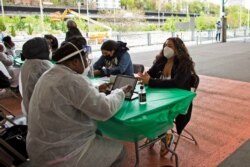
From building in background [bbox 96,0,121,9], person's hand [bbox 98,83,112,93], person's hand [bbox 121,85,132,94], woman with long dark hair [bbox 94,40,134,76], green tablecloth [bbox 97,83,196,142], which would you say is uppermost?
building in background [bbox 96,0,121,9]

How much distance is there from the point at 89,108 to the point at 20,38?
8.98 meters

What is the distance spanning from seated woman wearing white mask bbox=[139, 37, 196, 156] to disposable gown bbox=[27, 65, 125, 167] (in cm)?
79

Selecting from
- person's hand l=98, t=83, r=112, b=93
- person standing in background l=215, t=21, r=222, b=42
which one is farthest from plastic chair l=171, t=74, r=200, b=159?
person standing in background l=215, t=21, r=222, b=42

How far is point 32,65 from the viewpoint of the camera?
2369mm

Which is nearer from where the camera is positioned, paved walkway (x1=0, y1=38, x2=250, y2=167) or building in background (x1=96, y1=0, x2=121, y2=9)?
paved walkway (x1=0, y1=38, x2=250, y2=167)

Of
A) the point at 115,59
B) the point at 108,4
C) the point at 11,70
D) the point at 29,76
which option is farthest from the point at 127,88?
the point at 108,4

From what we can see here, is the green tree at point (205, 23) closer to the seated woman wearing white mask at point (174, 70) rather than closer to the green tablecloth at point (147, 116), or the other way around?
the seated woman wearing white mask at point (174, 70)

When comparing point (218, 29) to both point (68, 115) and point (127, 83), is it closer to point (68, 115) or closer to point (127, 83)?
point (127, 83)

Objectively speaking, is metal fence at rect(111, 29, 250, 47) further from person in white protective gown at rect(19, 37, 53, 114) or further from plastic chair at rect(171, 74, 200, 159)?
person in white protective gown at rect(19, 37, 53, 114)

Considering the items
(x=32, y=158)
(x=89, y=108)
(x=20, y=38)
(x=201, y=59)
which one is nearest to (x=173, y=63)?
(x=89, y=108)

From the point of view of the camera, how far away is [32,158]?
153 cm

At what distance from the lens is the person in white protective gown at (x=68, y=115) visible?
54.9 inches

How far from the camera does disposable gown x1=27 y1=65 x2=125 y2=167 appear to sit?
54.9 inches

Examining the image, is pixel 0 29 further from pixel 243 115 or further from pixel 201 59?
pixel 243 115
